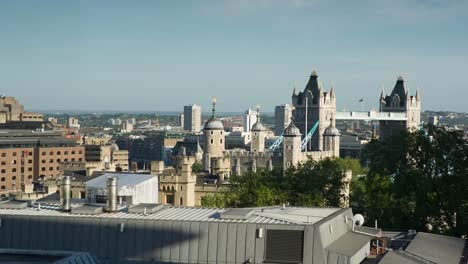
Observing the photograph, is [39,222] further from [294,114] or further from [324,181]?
[294,114]

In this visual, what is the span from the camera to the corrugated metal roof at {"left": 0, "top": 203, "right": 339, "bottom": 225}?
3173 centimetres

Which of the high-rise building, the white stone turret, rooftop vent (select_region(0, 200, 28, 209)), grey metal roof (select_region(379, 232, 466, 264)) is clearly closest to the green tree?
grey metal roof (select_region(379, 232, 466, 264))

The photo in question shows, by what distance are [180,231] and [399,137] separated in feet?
88.5

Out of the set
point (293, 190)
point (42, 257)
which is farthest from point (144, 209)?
point (293, 190)

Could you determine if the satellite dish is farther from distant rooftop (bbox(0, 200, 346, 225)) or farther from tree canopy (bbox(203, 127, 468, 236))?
tree canopy (bbox(203, 127, 468, 236))

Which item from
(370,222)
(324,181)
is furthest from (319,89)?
(370,222)

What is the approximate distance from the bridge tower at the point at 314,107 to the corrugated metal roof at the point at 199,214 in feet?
496

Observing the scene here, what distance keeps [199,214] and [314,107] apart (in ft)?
515

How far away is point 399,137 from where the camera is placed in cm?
5341

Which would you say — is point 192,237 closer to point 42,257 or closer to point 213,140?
point 42,257

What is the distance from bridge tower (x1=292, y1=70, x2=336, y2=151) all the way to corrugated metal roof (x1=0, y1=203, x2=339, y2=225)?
151277mm

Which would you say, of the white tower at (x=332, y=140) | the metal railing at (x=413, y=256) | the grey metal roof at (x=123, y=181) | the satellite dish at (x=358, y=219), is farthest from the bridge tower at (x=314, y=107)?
the metal railing at (x=413, y=256)

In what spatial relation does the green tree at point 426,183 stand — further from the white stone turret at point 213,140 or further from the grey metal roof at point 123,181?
the white stone turret at point 213,140

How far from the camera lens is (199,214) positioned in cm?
3384
